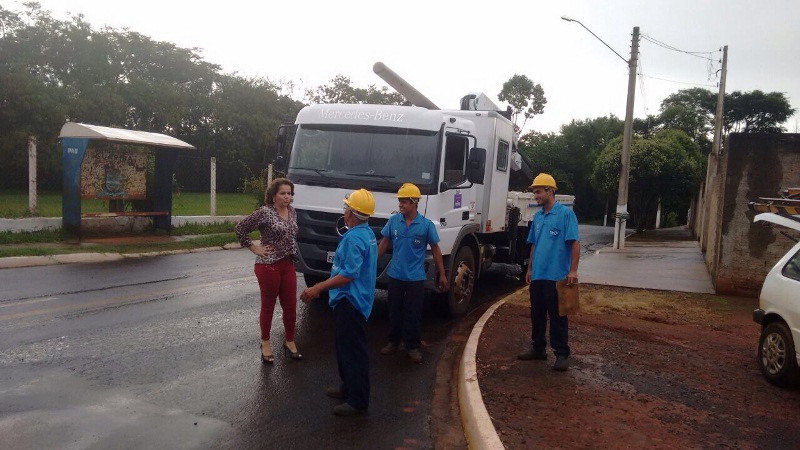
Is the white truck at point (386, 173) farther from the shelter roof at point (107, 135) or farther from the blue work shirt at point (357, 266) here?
the shelter roof at point (107, 135)

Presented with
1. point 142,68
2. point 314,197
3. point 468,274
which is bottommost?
point 468,274

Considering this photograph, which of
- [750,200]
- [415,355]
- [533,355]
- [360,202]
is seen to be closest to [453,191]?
[415,355]

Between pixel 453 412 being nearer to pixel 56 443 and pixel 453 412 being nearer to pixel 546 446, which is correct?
pixel 546 446

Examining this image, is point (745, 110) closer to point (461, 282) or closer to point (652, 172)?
point (652, 172)

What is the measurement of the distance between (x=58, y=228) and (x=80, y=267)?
3423mm

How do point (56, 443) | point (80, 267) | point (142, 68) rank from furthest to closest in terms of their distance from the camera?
point (142, 68), point (80, 267), point (56, 443)

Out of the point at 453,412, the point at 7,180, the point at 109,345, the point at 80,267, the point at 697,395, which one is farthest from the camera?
the point at 7,180

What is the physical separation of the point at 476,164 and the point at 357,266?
13.4 feet

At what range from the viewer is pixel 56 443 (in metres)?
4.01

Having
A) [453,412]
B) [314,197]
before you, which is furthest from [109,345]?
[453,412]

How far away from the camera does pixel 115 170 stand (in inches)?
596

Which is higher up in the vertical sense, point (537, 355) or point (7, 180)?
point (7, 180)

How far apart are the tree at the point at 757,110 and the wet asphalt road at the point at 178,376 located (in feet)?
169

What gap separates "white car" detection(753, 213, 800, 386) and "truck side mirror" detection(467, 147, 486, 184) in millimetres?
3270
